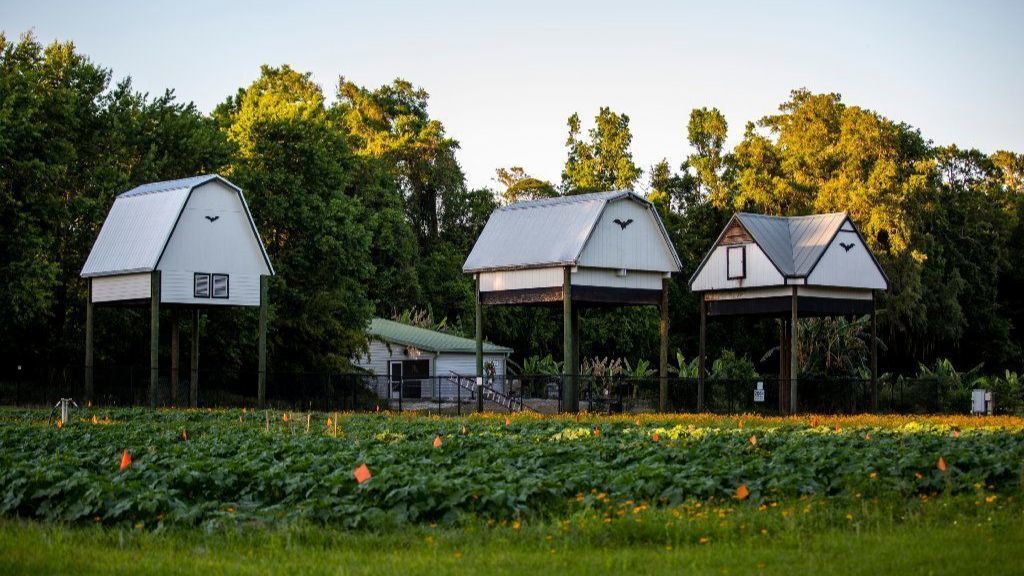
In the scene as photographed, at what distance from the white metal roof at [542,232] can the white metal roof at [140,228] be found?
783 centimetres

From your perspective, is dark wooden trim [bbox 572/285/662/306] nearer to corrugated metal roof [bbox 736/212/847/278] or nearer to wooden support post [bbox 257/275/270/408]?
corrugated metal roof [bbox 736/212/847/278]

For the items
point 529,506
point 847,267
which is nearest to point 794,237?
point 847,267

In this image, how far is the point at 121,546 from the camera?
14766mm

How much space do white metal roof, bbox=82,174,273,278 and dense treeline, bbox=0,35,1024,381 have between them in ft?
8.63

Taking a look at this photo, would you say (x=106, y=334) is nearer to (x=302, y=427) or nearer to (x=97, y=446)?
(x=302, y=427)

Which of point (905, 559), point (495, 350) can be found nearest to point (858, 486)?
point (905, 559)

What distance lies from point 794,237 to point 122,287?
2327cm

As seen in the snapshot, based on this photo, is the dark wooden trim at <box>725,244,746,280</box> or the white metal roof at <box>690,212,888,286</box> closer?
the white metal roof at <box>690,212,888,286</box>

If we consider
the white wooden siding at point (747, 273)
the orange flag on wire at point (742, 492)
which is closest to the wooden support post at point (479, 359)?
the white wooden siding at point (747, 273)

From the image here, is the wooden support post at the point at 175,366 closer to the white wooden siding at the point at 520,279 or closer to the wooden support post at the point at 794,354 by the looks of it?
the white wooden siding at the point at 520,279

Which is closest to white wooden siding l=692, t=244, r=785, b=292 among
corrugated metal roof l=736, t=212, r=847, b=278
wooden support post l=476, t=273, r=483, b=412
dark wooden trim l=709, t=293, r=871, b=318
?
corrugated metal roof l=736, t=212, r=847, b=278

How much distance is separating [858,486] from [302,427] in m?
17.6

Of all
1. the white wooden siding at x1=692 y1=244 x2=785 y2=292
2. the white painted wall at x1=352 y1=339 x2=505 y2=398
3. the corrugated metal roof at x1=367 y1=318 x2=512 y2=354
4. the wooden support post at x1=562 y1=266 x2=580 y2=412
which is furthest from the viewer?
the white painted wall at x1=352 y1=339 x2=505 y2=398

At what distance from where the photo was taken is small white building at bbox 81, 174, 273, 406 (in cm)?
4275
